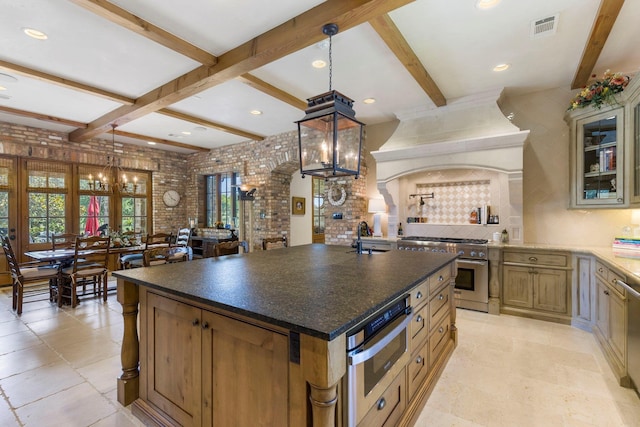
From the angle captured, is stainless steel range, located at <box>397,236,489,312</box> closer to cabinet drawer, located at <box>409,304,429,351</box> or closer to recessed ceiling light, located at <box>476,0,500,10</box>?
cabinet drawer, located at <box>409,304,429,351</box>

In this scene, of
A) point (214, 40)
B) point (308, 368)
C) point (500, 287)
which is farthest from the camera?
point (500, 287)

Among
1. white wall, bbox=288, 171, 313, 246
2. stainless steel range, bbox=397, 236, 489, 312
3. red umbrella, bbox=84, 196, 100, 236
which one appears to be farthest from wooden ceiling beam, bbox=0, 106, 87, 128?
stainless steel range, bbox=397, 236, 489, 312

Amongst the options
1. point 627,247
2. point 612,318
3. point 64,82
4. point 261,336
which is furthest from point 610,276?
point 64,82

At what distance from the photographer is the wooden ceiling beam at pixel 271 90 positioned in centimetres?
344

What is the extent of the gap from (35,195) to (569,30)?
8115 millimetres

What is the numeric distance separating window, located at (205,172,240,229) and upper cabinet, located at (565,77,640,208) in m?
6.08

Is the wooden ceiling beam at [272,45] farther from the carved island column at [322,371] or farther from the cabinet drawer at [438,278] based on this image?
the carved island column at [322,371]

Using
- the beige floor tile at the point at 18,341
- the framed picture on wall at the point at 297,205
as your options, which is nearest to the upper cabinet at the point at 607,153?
the framed picture on wall at the point at 297,205

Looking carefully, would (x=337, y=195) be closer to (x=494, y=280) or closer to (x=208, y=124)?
(x=208, y=124)

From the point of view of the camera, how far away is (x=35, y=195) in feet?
18.1

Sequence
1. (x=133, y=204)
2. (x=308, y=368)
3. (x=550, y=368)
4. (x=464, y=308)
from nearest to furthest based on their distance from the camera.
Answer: (x=308, y=368) → (x=550, y=368) → (x=464, y=308) → (x=133, y=204)

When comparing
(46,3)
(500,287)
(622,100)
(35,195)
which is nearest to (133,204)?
(35,195)

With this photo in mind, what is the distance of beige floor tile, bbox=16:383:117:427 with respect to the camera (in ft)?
6.18

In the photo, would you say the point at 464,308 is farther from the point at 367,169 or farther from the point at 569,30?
the point at 569,30
